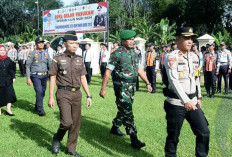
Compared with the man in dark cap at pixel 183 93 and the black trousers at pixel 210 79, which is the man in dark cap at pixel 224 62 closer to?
the black trousers at pixel 210 79

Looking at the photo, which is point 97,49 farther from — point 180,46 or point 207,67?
point 180,46

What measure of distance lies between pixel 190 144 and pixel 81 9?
1933 centimetres

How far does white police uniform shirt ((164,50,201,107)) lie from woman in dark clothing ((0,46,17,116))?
5573 mm

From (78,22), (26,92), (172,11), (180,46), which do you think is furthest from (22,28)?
(180,46)

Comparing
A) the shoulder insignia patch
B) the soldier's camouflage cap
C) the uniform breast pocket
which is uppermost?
the soldier's camouflage cap

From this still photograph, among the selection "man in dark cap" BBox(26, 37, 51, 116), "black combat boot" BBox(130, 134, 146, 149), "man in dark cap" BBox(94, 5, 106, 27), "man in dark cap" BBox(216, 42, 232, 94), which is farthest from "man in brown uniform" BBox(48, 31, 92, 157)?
"man in dark cap" BBox(94, 5, 106, 27)

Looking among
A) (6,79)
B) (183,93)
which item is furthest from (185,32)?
(6,79)

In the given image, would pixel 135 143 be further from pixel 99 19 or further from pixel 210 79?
pixel 99 19

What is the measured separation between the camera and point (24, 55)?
21.0 meters

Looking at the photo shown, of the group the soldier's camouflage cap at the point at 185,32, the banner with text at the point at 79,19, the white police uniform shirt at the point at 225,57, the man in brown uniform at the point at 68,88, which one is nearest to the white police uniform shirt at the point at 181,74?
the soldier's camouflage cap at the point at 185,32

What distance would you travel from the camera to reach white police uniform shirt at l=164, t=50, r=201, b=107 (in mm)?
3980

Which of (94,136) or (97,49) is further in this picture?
(97,49)

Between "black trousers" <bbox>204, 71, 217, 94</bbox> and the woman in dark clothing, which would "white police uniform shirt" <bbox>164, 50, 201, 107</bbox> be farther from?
"black trousers" <bbox>204, 71, 217, 94</bbox>

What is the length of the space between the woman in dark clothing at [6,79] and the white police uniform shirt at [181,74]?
5573 mm
